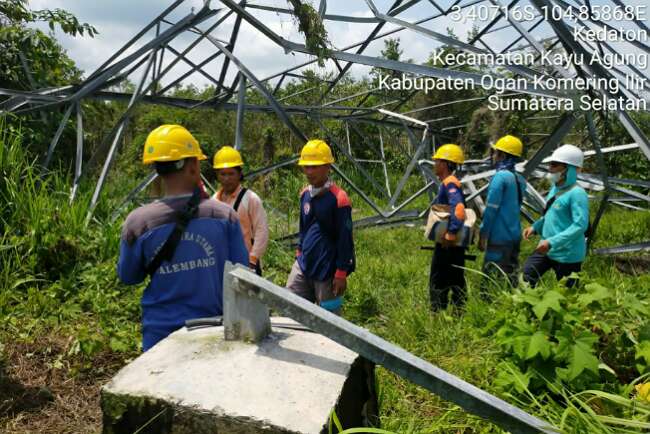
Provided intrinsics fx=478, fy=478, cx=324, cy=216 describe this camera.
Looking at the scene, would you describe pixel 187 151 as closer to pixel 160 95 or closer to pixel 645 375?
pixel 645 375

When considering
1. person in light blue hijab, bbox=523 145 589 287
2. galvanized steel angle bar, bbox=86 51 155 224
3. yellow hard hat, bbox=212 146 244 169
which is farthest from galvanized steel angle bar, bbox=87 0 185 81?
person in light blue hijab, bbox=523 145 589 287

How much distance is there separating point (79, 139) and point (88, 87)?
0.68m

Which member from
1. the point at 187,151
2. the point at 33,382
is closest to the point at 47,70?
the point at 33,382

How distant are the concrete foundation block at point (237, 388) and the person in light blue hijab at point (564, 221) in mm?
2858

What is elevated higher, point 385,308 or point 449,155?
point 449,155

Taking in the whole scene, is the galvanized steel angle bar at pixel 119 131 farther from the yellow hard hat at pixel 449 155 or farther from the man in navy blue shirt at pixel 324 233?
the yellow hard hat at pixel 449 155

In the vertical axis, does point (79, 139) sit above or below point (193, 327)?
above

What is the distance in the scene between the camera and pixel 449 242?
439 centimetres

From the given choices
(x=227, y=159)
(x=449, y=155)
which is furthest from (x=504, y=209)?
(x=227, y=159)

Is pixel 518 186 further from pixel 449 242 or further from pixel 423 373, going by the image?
pixel 423 373

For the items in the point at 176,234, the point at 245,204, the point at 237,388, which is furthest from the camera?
the point at 245,204

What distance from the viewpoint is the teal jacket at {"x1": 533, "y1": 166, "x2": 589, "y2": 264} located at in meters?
4.05

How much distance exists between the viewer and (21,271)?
4508 mm

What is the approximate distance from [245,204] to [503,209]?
2405mm
